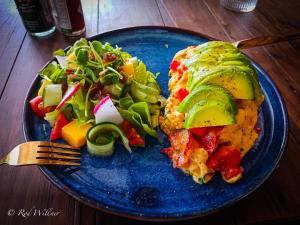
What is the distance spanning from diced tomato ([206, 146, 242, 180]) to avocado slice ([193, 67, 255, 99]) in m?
0.22

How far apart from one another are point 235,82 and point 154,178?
494 mm

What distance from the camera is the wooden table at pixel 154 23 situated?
96 cm

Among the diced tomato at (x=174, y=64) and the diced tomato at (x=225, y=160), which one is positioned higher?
the diced tomato at (x=174, y=64)

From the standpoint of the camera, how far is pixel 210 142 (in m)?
1.06

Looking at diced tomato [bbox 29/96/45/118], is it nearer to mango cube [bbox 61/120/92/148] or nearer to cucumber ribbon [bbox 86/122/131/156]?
mango cube [bbox 61/120/92/148]

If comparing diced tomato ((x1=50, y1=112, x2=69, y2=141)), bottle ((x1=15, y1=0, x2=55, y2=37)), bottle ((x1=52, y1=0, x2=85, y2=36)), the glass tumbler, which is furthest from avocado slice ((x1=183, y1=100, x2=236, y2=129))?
the glass tumbler

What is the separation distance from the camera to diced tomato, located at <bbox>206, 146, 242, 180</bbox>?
3.36 feet

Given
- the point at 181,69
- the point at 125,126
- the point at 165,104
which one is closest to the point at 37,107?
the point at 125,126

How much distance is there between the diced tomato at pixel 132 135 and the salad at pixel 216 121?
125 millimetres

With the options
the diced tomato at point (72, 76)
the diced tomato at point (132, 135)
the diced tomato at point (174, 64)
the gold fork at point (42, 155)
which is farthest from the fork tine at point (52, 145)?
the diced tomato at point (174, 64)

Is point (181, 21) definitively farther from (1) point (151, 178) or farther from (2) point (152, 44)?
(1) point (151, 178)

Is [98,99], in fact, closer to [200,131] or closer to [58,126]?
[58,126]

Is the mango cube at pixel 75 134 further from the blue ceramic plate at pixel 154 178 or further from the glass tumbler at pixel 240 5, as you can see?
the glass tumbler at pixel 240 5

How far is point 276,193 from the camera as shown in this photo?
1025 millimetres
